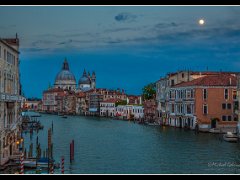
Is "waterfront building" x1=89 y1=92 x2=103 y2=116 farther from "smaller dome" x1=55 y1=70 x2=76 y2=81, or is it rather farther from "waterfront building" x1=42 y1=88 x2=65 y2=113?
"smaller dome" x1=55 y1=70 x2=76 y2=81

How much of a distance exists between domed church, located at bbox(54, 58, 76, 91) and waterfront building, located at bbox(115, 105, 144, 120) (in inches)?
1682

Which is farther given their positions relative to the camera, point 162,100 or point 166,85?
point 162,100

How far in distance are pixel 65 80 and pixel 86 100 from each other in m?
27.6

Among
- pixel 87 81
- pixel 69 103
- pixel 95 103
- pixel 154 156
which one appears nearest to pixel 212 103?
pixel 154 156

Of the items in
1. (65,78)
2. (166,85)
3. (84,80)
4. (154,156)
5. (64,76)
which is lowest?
(154,156)

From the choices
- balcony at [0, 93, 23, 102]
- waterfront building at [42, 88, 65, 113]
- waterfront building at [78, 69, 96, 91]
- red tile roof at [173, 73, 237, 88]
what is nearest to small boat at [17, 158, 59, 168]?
balcony at [0, 93, 23, 102]

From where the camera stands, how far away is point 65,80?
95688 millimetres

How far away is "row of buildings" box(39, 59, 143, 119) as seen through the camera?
51169 millimetres

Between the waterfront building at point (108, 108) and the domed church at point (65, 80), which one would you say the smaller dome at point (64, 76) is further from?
the waterfront building at point (108, 108)

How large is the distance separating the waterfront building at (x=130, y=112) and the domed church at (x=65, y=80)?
140 ft

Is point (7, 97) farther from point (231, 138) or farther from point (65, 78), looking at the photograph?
point (65, 78)
